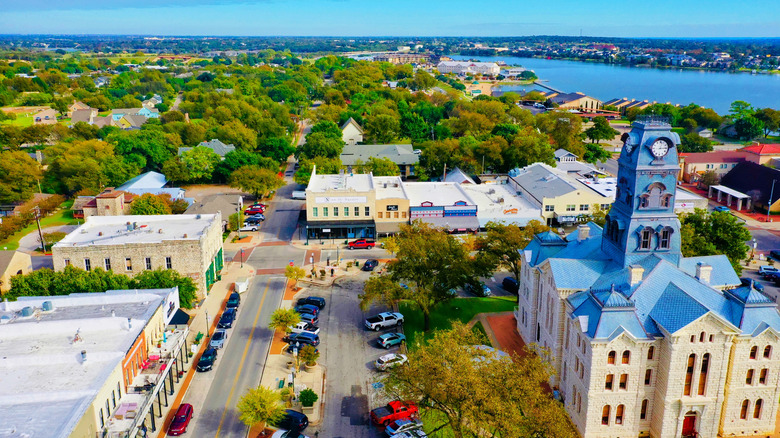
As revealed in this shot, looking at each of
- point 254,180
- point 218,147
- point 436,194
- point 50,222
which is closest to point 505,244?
point 436,194

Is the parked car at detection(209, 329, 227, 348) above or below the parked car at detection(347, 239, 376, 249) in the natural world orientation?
below

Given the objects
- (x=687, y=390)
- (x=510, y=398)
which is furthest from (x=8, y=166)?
(x=687, y=390)

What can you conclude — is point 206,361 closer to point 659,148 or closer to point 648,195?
point 648,195

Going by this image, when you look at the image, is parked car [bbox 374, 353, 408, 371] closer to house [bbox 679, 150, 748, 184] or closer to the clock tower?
the clock tower

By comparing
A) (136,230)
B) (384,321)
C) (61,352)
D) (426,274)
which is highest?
(136,230)

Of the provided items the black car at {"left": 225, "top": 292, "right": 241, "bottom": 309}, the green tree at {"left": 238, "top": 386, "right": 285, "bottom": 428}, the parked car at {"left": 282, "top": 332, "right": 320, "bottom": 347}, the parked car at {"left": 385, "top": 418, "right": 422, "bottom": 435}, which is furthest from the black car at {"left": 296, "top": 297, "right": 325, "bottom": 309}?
the parked car at {"left": 385, "top": 418, "right": 422, "bottom": 435}

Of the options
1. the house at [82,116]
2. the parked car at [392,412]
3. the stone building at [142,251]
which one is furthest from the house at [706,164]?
the house at [82,116]
